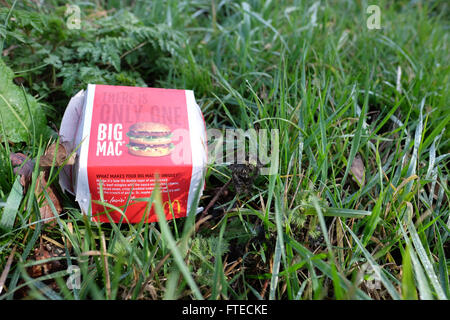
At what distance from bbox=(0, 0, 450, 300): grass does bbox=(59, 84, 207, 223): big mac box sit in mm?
86

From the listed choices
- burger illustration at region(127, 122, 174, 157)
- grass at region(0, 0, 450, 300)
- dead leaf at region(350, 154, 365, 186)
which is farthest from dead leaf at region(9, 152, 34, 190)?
dead leaf at region(350, 154, 365, 186)

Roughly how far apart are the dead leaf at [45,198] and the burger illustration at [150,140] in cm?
30

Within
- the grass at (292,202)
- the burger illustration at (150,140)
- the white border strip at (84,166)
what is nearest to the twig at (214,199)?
the grass at (292,202)

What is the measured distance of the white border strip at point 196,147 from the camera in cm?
120

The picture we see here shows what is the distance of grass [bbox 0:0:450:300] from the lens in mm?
1008

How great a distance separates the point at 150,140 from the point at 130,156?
9 centimetres

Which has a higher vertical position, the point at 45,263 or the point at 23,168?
the point at 23,168

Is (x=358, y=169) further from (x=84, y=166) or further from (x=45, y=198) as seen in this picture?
(x=45, y=198)

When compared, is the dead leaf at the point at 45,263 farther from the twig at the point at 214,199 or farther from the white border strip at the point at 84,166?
the twig at the point at 214,199

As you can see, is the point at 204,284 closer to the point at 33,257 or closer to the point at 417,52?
the point at 33,257

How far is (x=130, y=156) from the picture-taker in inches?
46.0

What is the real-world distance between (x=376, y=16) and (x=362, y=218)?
158cm

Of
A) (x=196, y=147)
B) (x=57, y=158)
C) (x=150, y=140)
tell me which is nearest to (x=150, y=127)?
(x=150, y=140)

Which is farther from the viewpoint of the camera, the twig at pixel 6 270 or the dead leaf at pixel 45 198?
the dead leaf at pixel 45 198
